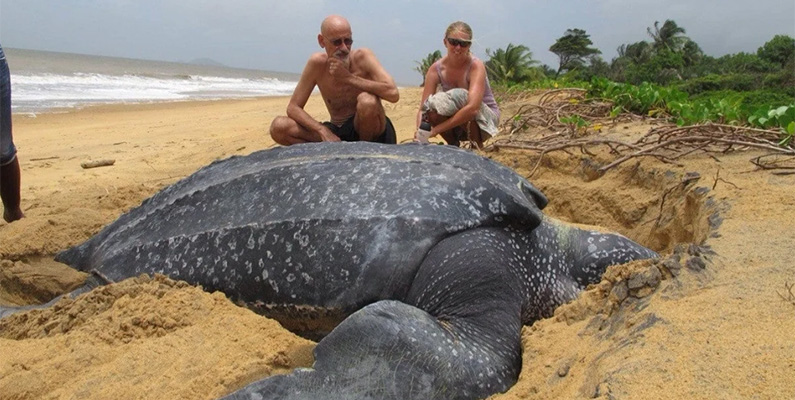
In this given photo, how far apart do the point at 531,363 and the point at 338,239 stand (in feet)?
2.19

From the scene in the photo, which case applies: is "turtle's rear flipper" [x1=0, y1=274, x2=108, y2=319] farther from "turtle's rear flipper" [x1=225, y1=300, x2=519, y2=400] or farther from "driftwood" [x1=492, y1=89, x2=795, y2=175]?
"driftwood" [x1=492, y1=89, x2=795, y2=175]

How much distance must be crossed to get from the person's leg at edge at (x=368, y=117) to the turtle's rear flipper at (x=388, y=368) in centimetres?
206

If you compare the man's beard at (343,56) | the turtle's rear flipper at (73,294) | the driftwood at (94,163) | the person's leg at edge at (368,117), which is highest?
the man's beard at (343,56)

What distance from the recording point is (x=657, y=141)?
3230 mm

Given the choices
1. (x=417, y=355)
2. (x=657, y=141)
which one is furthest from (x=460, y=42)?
(x=417, y=355)

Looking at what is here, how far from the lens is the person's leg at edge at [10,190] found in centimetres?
296

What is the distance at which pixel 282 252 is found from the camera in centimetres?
184

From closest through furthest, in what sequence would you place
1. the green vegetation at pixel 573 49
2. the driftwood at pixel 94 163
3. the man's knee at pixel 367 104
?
the man's knee at pixel 367 104 → the driftwood at pixel 94 163 → the green vegetation at pixel 573 49

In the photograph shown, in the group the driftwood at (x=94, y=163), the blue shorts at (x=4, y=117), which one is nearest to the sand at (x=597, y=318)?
the blue shorts at (x=4, y=117)

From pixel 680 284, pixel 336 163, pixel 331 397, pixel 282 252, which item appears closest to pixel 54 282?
pixel 282 252

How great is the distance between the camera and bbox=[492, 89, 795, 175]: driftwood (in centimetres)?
270

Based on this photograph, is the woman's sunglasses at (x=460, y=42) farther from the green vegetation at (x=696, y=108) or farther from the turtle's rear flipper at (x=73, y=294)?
the turtle's rear flipper at (x=73, y=294)

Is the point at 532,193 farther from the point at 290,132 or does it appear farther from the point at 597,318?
the point at 290,132

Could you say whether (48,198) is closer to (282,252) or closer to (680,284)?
(282,252)
